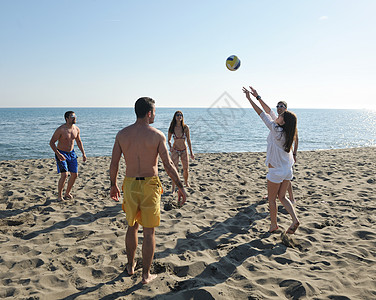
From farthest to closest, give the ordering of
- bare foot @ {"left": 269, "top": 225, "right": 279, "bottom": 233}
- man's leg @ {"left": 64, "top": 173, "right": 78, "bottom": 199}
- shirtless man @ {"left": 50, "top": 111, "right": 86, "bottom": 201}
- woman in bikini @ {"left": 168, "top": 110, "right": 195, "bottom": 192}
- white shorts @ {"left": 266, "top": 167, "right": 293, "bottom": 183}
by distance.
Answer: woman in bikini @ {"left": 168, "top": 110, "right": 195, "bottom": 192}, man's leg @ {"left": 64, "top": 173, "right": 78, "bottom": 199}, shirtless man @ {"left": 50, "top": 111, "right": 86, "bottom": 201}, bare foot @ {"left": 269, "top": 225, "right": 279, "bottom": 233}, white shorts @ {"left": 266, "top": 167, "right": 293, "bottom": 183}

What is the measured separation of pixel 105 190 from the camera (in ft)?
21.9

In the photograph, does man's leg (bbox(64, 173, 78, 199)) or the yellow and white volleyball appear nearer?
man's leg (bbox(64, 173, 78, 199))

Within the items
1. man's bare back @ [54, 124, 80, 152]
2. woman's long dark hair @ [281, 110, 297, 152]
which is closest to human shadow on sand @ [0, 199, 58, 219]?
man's bare back @ [54, 124, 80, 152]

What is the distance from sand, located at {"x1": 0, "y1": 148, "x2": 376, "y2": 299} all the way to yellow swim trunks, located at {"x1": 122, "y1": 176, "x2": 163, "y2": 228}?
0.74m

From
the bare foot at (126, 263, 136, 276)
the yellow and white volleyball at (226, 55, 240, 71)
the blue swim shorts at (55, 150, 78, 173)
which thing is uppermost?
the yellow and white volleyball at (226, 55, 240, 71)

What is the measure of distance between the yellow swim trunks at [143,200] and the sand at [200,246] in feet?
2.44

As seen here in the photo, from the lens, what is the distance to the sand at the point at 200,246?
2805mm

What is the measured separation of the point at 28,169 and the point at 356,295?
9.48 metres

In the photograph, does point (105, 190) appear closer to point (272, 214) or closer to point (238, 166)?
point (272, 214)

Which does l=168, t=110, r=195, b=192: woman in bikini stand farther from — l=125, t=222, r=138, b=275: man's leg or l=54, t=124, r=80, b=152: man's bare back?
l=125, t=222, r=138, b=275: man's leg

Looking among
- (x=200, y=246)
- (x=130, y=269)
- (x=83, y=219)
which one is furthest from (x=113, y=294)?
(x=83, y=219)

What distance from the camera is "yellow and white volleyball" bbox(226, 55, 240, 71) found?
6.11 metres

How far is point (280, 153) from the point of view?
390 cm

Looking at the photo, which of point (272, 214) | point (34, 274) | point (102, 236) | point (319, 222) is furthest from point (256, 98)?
point (34, 274)
